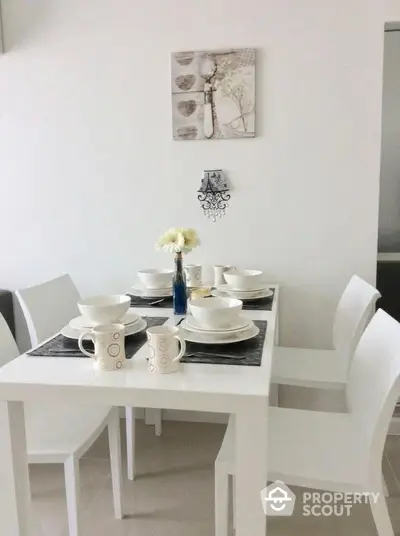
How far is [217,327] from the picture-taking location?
5.09 ft

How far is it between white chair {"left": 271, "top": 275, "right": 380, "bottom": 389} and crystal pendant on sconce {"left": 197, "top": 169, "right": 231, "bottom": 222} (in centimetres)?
76

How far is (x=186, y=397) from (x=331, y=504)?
116cm

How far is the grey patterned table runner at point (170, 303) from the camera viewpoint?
Answer: 6.68ft

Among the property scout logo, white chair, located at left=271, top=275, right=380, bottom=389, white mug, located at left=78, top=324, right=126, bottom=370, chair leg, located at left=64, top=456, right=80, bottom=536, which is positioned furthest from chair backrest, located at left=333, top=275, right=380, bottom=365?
chair leg, located at left=64, top=456, right=80, bottom=536

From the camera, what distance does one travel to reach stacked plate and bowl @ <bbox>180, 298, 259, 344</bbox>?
1522 millimetres

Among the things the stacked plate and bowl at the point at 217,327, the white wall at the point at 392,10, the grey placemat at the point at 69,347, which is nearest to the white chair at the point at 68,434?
the grey placemat at the point at 69,347

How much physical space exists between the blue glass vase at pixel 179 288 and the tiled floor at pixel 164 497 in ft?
2.66

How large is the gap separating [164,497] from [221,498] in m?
0.70

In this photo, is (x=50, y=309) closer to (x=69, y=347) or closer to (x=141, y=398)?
(x=69, y=347)

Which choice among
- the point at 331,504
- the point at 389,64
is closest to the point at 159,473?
the point at 331,504

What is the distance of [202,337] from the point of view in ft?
5.08

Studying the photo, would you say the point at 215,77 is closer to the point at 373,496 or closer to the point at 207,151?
the point at 207,151

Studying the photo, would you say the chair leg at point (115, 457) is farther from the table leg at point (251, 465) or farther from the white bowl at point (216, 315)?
the table leg at point (251, 465)

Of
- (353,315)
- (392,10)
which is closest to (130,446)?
(353,315)
